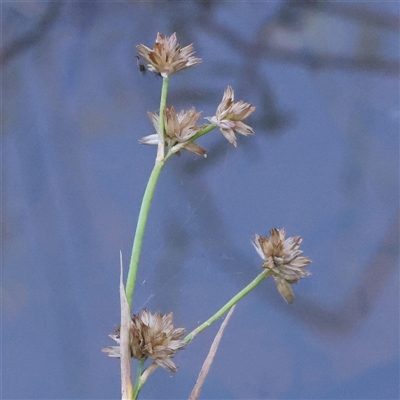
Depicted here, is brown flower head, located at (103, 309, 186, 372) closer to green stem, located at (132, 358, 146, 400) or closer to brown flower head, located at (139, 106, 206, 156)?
green stem, located at (132, 358, 146, 400)

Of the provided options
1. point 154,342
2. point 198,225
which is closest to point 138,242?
point 154,342

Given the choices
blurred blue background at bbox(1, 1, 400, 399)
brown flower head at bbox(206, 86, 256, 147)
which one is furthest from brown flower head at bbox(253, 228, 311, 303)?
blurred blue background at bbox(1, 1, 400, 399)

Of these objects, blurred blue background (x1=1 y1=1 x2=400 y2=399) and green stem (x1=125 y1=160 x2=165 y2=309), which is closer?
green stem (x1=125 y1=160 x2=165 y2=309)

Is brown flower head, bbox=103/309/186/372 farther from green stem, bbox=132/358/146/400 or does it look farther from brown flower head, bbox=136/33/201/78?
brown flower head, bbox=136/33/201/78

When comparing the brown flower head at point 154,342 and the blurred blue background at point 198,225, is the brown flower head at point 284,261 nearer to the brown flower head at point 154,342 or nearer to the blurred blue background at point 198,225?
the brown flower head at point 154,342

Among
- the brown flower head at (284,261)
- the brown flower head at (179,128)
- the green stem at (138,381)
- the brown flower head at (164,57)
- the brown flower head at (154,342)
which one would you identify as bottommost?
the green stem at (138,381)

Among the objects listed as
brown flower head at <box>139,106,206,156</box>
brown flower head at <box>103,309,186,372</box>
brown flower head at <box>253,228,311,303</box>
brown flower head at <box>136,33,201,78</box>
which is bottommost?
brown flower head at <box>103,309,186,372</box>

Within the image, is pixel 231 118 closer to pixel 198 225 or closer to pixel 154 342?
pixel 154 342

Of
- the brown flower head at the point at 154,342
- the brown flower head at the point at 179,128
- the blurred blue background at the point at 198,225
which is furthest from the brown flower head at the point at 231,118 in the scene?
the blurred blue background at the point at 198,225

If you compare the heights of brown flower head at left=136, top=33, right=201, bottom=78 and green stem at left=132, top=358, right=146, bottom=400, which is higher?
brown flower head at left=136, top=33, right=201, bottom=78

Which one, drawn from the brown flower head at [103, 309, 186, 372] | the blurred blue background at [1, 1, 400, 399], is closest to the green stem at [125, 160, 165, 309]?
the brown flower head at [103, 309, 186, 372]
